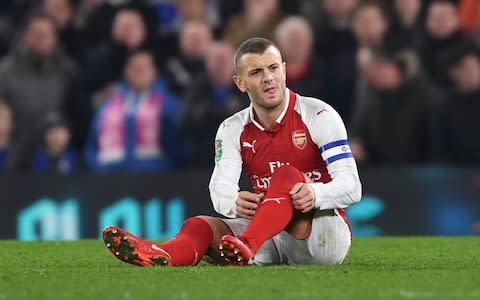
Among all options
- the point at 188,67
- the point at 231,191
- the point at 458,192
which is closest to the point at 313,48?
the point at 188,67

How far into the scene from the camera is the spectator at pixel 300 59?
41.1ft


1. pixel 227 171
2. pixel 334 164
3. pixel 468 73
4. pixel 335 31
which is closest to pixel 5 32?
pixel 335 31

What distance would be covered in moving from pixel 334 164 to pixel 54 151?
638 cm

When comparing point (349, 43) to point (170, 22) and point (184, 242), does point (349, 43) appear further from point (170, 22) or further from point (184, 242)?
point (184, 242)

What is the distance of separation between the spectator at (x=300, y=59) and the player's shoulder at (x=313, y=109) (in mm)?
5391

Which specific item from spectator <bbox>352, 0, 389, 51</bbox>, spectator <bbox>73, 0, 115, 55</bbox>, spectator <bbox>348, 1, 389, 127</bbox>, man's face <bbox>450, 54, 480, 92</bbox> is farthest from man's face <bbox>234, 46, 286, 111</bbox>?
spectator <bbox>73, 0, 115, 55</bbox>

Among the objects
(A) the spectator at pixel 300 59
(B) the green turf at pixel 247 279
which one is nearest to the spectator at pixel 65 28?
(A) the spectator at pixel 300 59

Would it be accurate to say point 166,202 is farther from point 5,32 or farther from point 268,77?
point 268,77

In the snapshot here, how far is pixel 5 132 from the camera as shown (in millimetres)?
12727

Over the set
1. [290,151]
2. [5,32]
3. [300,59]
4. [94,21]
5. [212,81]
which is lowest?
[290,151]

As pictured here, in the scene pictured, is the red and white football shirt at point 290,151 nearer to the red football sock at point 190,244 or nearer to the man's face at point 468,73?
the red football sock at point 190,244

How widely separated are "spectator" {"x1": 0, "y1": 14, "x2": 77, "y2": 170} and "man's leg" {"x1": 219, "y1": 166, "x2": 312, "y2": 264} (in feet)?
21.5

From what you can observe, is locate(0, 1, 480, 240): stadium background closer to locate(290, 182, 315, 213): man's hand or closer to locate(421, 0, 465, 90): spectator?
locate(421, 0, 465, 90): spectator

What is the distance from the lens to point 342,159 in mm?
6773
